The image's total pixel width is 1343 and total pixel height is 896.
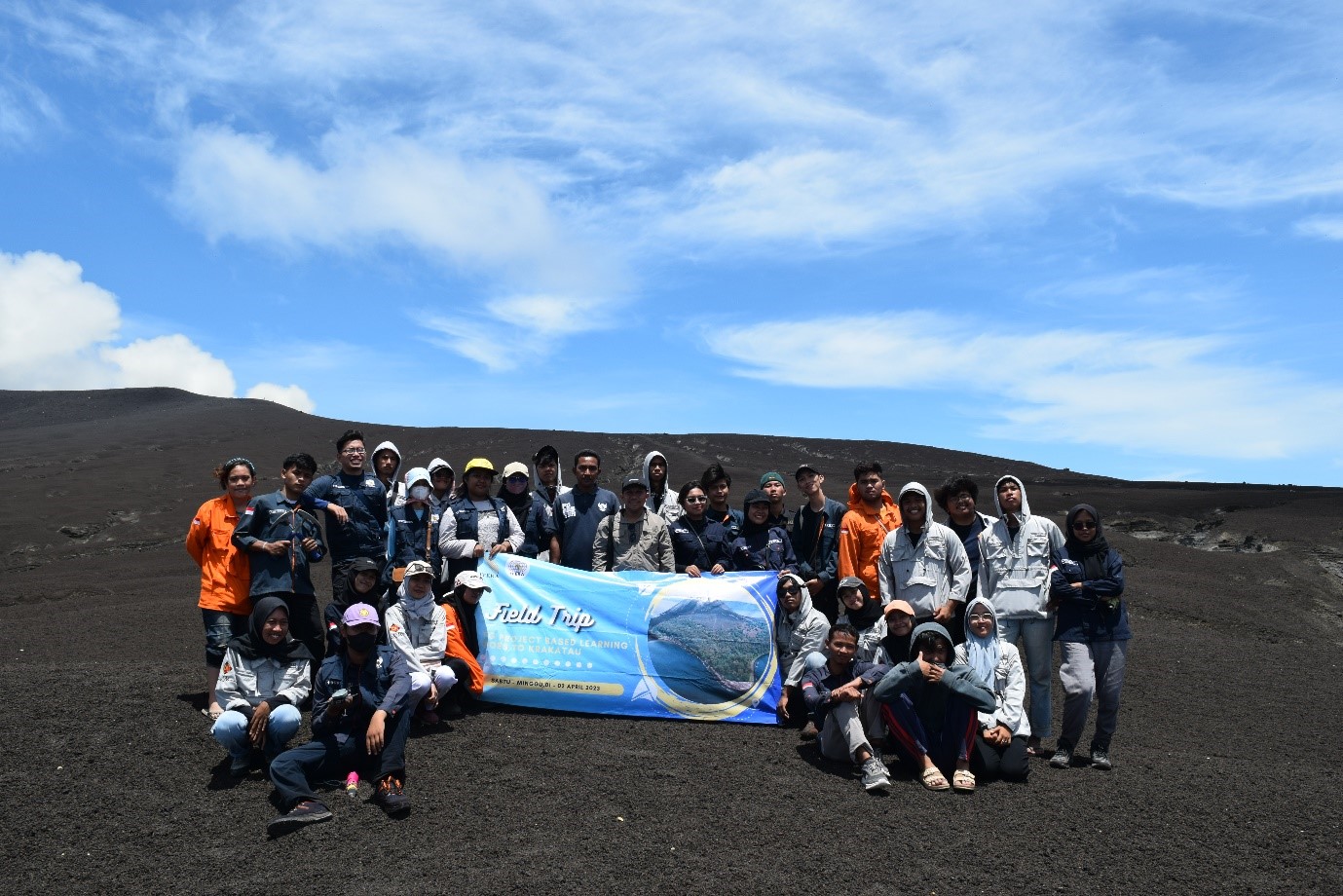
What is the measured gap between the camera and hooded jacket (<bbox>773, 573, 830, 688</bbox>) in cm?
701

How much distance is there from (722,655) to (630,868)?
2.66m

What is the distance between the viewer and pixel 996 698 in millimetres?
6145

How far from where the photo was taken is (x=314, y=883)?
14.9ft

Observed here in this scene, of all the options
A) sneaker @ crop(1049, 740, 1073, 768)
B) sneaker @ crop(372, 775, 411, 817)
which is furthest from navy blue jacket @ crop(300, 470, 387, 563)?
sneaker @ crop(1049, 740, 1073, 768)

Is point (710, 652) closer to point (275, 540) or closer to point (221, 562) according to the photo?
point (275, 540)

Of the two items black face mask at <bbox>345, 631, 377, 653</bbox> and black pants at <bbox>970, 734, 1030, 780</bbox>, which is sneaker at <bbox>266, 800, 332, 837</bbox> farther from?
black pants at <bbox>970, 734, 1030, 780</bbox>

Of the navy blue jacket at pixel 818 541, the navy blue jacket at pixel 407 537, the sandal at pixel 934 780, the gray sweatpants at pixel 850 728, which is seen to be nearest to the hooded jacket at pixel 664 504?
the navy blue jacket at pixel 818 541

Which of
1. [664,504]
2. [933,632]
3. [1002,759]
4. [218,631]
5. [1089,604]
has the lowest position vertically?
[1002,759]

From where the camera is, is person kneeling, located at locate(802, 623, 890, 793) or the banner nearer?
person kneeling, located at locate(802, 623, 890, 793)

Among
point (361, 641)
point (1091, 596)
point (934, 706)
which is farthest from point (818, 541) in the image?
point (361, 641)

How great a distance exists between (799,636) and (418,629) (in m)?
2.90

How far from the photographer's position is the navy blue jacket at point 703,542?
7844 mm

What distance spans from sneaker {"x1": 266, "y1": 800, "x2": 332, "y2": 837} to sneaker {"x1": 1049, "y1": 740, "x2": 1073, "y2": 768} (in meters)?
4.87

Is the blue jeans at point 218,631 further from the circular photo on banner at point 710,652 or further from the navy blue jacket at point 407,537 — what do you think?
the circular photo on banner at point 710,652
